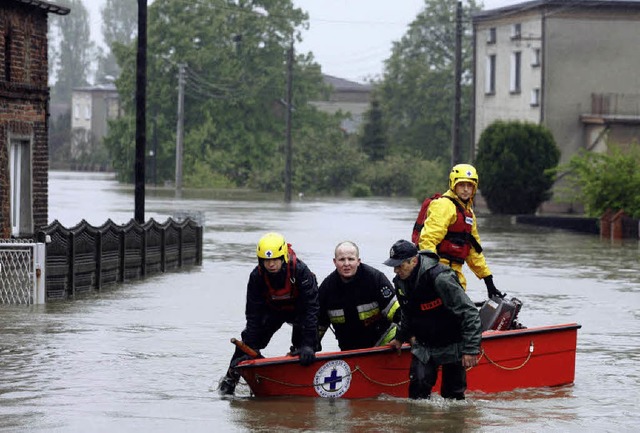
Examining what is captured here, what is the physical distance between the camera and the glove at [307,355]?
39.8 ft

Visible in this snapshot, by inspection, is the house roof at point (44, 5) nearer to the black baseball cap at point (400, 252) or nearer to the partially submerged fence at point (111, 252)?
the partially submerged fence at point (111, 252)

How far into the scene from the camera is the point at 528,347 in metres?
13.0

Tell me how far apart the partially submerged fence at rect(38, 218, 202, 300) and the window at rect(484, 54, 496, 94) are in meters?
37.6

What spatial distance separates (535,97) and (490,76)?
5359 millimetres

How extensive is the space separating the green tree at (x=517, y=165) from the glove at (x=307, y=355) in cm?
4083

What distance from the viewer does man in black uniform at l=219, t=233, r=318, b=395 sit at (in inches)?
477

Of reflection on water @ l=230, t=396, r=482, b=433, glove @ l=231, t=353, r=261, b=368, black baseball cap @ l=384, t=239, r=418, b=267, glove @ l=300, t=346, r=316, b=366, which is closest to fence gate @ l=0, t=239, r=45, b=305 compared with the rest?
glove @ l=231, t=353, r=261, b=368

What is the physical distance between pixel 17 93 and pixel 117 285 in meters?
6.34

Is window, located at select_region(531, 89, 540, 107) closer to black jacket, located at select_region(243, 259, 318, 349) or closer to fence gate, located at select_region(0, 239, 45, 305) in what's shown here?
fence gate, located at select_region(0, 239, 45, 305)

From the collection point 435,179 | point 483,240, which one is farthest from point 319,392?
point 435,179

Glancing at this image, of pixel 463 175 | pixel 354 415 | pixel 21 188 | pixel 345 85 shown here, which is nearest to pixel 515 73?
pixel 21 188

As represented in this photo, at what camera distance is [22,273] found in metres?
20.3

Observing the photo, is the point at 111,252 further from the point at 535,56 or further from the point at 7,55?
the point at 535,56

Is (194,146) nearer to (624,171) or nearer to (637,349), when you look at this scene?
(624,171)
